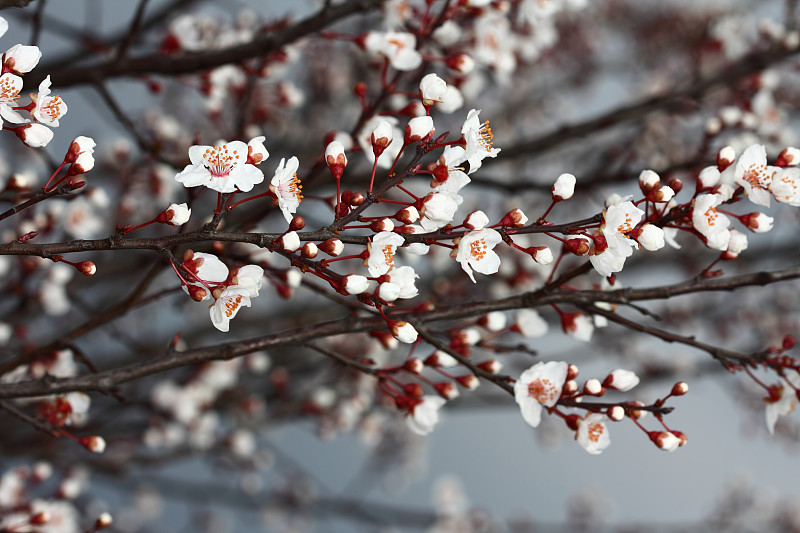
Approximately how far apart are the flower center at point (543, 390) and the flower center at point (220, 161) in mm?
828

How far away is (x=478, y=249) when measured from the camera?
1.26 meters

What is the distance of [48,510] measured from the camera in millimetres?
2162

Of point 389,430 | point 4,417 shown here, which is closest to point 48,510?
point 4,417

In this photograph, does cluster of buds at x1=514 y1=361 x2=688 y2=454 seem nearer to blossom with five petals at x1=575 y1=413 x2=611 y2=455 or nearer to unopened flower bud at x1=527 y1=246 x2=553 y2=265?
blossom with five petals at x1=575 y1=413 x2=611 y2=455

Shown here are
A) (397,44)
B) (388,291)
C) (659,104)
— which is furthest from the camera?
(659,104)

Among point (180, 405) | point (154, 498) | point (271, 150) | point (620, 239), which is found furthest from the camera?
point (154, 498)

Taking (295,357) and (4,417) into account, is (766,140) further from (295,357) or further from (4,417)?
(4,417)

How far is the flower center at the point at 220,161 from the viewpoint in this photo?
3.91 feet

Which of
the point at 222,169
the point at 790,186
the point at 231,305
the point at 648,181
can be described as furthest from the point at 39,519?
the point at 790,186

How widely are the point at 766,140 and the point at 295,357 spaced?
2797 millimetres

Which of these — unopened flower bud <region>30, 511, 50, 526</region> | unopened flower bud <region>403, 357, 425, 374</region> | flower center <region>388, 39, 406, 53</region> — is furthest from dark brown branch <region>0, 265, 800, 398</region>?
flower center <region>388, 39, 406, 53</region>

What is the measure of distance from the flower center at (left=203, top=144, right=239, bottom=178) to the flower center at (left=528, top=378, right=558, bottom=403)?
828 mm

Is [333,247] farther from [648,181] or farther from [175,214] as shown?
[648,181]

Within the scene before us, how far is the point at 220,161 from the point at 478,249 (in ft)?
1.73
